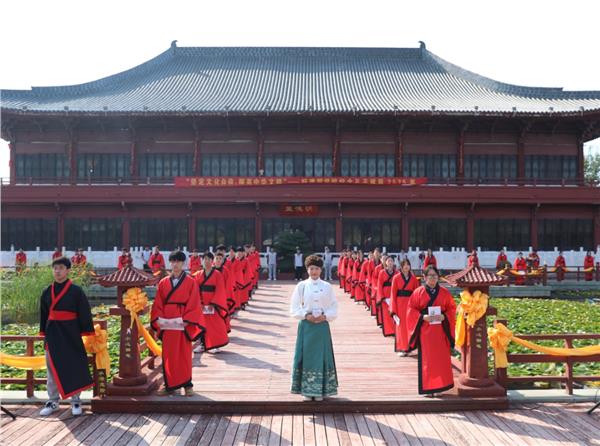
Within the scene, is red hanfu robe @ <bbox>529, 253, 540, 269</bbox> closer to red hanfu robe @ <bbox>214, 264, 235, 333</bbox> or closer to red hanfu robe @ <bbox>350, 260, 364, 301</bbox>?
red hanfu robe @ <bbox>350, 260, 364, 301</bbox>

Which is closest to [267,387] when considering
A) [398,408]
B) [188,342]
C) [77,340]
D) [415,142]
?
[188,342]

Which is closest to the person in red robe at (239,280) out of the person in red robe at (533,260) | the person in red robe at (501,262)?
the person in red robe at (501,262)

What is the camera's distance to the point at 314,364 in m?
6.54

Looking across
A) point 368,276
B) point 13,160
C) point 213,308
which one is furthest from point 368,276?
point 13,160

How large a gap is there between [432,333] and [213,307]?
13.3 ft

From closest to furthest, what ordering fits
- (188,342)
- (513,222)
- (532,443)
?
1. (532,443)
2. (188,342)
3. (513,222)

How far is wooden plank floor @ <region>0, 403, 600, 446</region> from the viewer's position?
5605 millimetres

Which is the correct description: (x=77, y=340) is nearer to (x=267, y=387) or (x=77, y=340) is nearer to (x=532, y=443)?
(x=267, y=387)

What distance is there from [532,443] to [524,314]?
1029cm

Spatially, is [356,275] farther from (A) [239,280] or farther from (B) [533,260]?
(B) [533,260]

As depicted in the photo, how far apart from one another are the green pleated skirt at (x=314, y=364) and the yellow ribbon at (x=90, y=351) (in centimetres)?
242

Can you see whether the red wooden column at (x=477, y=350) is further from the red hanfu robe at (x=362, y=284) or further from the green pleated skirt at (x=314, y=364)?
the red hanfu robe at (x=362, y=284)

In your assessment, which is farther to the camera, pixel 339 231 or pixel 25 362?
pixel 339 231

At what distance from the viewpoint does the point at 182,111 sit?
83.3 feet
